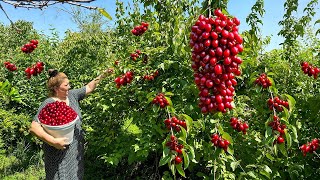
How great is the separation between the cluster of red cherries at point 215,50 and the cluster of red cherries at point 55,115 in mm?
1657

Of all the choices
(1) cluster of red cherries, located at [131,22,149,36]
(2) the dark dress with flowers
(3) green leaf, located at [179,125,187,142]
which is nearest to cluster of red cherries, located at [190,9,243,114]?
(3) green leaf, located at [179,125,187,142]

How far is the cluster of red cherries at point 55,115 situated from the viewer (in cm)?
262

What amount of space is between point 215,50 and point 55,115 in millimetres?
1830

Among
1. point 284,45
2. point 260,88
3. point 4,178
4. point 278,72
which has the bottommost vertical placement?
point 4,178

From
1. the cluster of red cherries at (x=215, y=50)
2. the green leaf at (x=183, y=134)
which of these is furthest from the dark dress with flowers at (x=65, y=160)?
the cluster of red cherries at (x=215, y=50)

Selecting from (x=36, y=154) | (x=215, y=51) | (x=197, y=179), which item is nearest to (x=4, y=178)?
(x=36, y=154)

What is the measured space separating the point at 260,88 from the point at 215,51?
1261 millimetres

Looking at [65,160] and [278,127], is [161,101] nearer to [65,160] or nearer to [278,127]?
[278,127]

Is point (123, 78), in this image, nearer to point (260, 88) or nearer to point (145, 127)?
point (145, 127)

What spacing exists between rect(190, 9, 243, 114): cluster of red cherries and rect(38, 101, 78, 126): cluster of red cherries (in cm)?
166

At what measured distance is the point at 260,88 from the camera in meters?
2.27

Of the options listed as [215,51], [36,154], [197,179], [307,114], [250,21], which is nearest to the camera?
[215,51]

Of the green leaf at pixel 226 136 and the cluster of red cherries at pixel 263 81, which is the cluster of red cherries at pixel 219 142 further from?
the cluster of red cherries at pixel 263 81

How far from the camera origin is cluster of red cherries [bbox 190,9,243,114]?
1091 mm
